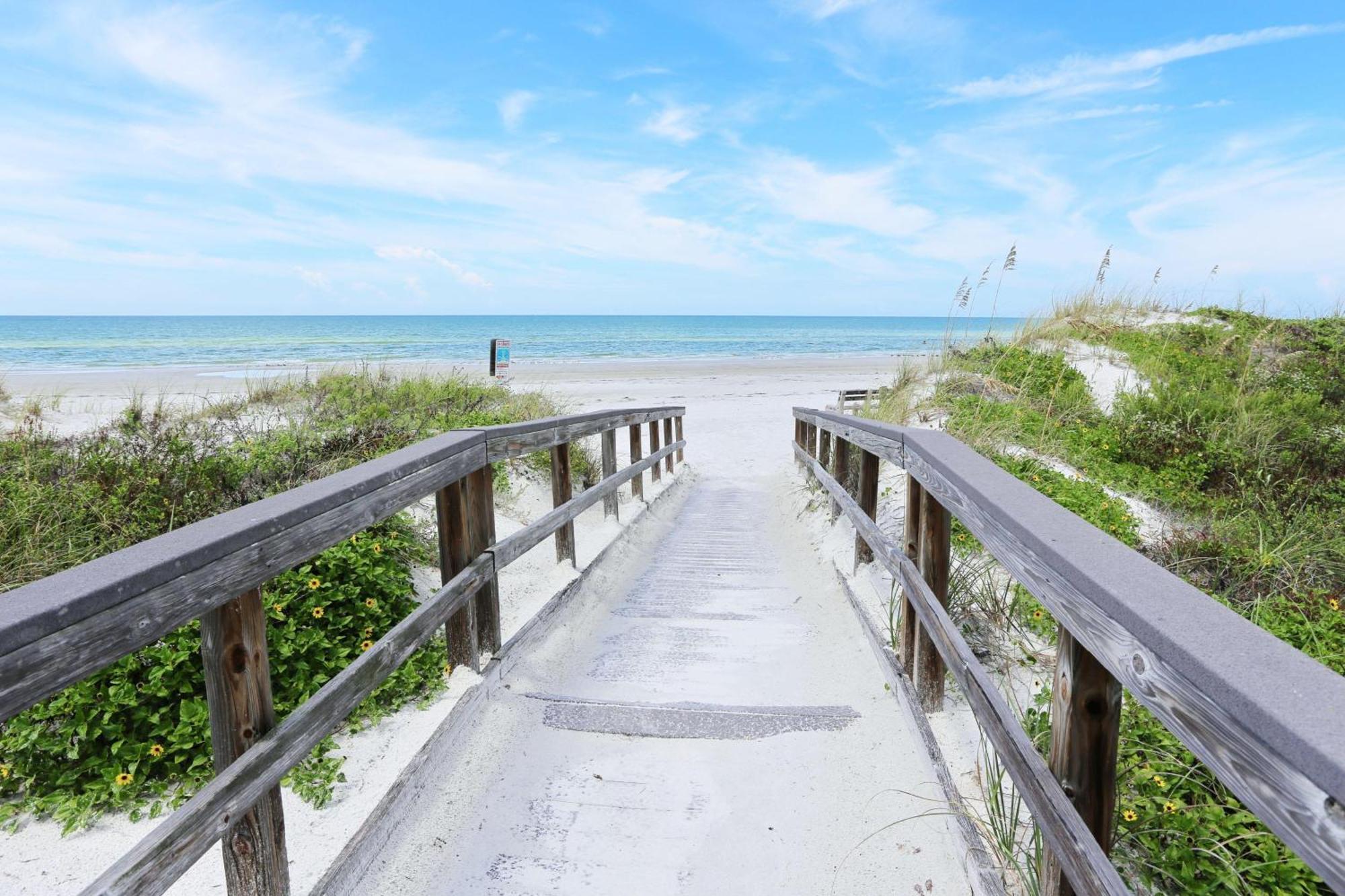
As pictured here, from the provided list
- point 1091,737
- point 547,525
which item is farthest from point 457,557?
point 1091,737

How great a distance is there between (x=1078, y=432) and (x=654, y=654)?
516 cm

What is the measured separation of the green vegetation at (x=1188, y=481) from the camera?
87.9 inches

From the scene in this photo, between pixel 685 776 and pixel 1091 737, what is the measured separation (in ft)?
4.91

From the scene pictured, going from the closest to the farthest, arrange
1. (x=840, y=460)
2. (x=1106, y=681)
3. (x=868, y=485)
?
(x=1106, y=681)
(x=868, y=485)
(x=840, y=460)

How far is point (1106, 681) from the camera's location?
1565mm

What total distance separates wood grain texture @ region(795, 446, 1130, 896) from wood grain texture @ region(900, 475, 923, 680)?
78 millimetres

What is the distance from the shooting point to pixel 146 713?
105 inches

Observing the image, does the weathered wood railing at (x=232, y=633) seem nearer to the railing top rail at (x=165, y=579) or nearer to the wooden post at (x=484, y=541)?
the railing top rail at (x=165, y=579)

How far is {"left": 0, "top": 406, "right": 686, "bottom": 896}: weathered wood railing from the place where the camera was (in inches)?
50.1

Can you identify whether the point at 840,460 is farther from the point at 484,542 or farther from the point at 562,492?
the point at 484,542

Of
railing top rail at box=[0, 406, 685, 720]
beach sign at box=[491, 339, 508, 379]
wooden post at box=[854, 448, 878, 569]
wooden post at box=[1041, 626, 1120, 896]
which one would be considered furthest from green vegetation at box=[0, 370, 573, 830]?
beach sign at box=[491, 339, 508, 379]

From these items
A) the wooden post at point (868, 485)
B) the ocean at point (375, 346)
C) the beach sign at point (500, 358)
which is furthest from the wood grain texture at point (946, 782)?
the ocean at point (375, 346)

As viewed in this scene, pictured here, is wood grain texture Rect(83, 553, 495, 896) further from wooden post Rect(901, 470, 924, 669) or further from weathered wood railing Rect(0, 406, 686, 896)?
wooden post Rect(901, 470, 924, 669)

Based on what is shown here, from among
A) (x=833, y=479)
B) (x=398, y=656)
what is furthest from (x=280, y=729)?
(x=833, y=479)
